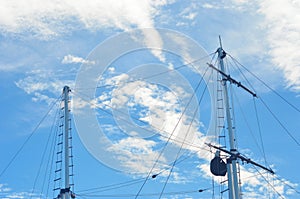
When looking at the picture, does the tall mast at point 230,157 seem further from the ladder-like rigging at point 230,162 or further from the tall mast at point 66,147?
the tall mast at point 66,147

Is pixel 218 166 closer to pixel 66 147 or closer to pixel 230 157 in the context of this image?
pixel 230 157

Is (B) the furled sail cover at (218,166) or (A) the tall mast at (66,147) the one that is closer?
(B) the furled sail cover at (218,166)

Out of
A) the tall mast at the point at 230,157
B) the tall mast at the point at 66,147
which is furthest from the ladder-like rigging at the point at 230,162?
the tall mast at the point at 66,147

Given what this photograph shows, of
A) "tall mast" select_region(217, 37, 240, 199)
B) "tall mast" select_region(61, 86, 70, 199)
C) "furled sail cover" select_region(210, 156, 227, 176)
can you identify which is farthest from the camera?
"tall mast" select_region(61, 86, 70, 199)

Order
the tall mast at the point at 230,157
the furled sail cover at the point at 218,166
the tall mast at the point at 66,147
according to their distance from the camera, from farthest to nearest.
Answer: the tall mast at the point at 66,147
the furled sail cover at the point at 218,166
the tall mast at the point at 230,157

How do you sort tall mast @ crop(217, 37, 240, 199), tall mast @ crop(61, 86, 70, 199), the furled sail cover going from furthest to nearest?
tall mast @ crop(61, 86, 70, 199), the furled sail cover, tall mast @ crop(217, 37, 240, 199)

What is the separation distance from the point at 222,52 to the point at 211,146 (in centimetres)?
1131

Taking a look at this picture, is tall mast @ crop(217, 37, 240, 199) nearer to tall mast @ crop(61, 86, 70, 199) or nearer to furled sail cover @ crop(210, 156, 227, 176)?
furled sail cover @ crop(210, 156, 227, 176)

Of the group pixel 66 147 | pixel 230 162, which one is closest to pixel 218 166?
pixel 230 162

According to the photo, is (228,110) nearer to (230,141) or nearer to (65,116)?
(230,141)

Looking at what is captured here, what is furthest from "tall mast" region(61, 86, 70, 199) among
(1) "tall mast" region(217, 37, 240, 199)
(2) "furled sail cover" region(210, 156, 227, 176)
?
(1) "tall mast" region(217, 37, 240, 199)

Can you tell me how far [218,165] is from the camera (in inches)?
2424

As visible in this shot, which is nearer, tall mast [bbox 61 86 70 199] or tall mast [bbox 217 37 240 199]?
tall mast [bbox 217 37 240 199]


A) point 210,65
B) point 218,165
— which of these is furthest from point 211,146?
point 210,65
